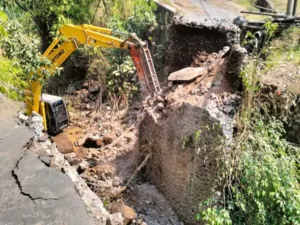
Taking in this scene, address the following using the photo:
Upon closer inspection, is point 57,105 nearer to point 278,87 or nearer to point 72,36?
point 72,36

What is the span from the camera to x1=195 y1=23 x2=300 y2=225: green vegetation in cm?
439

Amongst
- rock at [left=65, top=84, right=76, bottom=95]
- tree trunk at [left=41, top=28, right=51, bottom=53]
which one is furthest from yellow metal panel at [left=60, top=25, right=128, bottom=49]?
rock at [left=65, top=84, right=76, bottom=95]

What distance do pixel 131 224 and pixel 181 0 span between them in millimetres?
11338

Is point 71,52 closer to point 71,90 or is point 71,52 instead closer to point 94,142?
point 94,142

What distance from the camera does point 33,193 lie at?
2834 mm

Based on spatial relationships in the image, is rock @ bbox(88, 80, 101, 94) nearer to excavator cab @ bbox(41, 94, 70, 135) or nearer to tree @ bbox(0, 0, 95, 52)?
tree @ bbox(0, 0, 95, 52)

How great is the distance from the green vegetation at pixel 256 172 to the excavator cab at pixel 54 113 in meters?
4.55

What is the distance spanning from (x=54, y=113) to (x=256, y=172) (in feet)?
17.1

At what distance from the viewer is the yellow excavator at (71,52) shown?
7020 millimetres

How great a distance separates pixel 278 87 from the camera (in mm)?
5195

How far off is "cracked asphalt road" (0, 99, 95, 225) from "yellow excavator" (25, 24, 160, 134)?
10.3 feet

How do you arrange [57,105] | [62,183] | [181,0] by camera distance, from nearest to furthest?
[62,183], [57,105], [181,0]

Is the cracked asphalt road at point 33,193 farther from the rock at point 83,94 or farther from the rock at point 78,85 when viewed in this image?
the rock at point 78,85

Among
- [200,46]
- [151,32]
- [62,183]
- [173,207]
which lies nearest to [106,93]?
[151,32]
